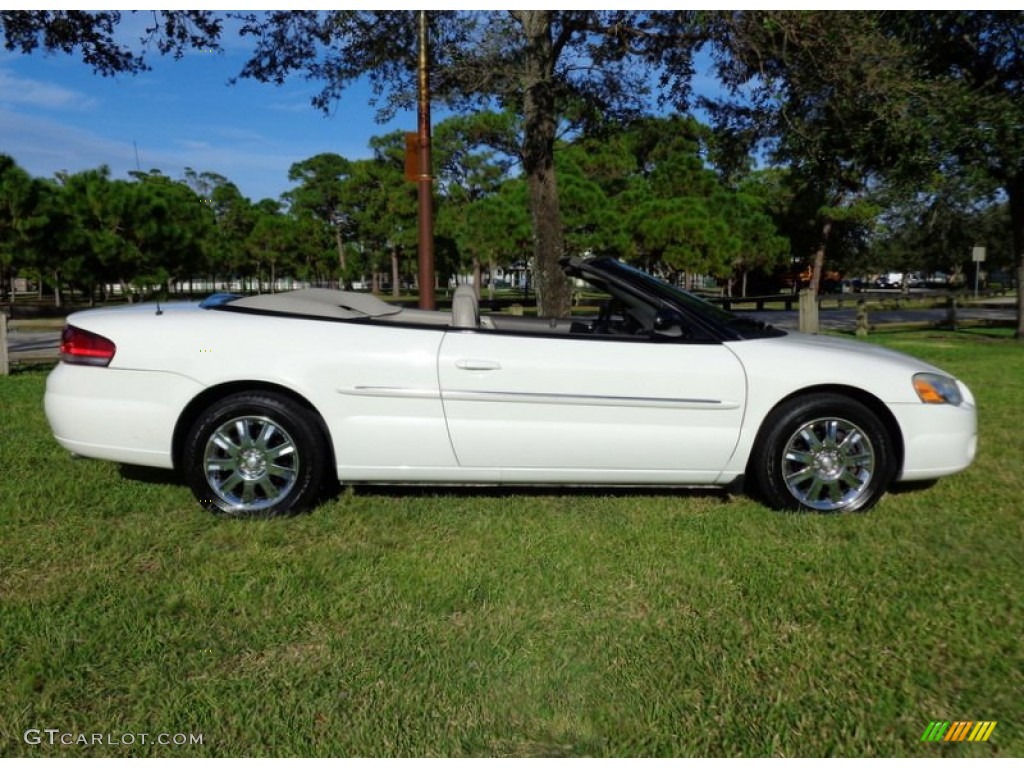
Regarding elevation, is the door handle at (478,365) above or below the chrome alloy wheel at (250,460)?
above

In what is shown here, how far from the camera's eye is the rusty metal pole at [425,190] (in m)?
7.57

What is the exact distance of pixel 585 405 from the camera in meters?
3.54

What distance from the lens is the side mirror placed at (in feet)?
12.3

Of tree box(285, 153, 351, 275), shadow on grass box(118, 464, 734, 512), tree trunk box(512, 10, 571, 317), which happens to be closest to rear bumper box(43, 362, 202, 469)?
shadow on grass box(118, 464, 734, 512)

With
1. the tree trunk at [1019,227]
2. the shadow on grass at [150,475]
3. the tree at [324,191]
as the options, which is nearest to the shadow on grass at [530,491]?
Result: the shadow on grass at [150,475]

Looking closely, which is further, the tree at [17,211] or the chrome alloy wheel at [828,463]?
the tree at [17,211]

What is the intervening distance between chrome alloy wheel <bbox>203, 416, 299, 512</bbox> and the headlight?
3.24m

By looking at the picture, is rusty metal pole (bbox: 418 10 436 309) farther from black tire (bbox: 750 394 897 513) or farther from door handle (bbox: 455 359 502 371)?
black tire (bbox: 750 394 897 513)

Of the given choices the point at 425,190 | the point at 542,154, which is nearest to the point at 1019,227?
the point at 542,154

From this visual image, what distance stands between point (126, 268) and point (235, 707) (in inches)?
1147

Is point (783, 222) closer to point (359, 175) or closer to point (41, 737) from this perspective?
point (359, 175)

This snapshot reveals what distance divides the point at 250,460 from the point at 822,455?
116 inches

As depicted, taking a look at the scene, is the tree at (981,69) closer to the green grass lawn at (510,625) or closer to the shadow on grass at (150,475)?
the green grass lawn at (510,625)

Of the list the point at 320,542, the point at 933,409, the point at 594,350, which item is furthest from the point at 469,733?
the point at 933,409
